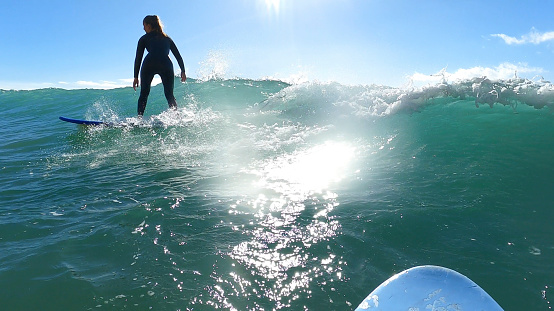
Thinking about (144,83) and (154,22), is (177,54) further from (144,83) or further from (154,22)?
(144,83)

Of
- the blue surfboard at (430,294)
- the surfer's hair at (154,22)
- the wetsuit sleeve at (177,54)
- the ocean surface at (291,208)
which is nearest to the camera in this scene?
the blue surfboard at (430,294)

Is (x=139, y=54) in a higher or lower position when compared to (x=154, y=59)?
higher

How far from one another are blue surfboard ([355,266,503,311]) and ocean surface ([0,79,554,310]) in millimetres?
419

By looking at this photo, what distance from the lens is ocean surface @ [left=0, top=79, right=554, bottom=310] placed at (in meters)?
2.02

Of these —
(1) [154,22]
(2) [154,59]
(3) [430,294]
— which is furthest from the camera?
(2) [154,59]

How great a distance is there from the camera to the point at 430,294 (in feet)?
4.76

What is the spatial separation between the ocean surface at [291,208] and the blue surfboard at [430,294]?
419 millimetres

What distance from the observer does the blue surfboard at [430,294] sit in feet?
4.61

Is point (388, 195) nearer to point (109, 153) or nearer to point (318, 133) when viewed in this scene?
point (318, 133)

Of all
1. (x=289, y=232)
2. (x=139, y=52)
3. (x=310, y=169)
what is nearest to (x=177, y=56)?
(x=139, y=52)

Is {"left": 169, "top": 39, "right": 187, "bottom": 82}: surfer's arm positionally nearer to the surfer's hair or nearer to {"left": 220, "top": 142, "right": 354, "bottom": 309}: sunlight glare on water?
the surfer's hair

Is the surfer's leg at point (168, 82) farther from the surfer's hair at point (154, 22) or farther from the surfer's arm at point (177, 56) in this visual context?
the surfer's hair at point (154, 22)

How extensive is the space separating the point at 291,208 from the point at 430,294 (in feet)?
5.79

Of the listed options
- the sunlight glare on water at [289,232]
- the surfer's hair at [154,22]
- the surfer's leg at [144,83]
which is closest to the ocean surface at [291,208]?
the sunlight glare on water at [289,232]
